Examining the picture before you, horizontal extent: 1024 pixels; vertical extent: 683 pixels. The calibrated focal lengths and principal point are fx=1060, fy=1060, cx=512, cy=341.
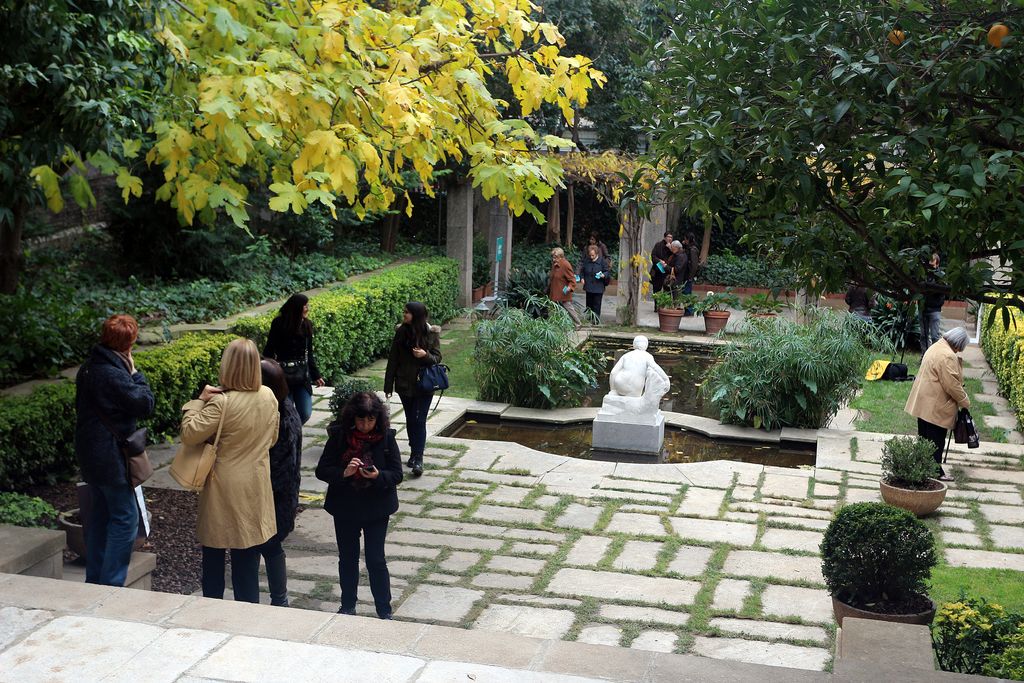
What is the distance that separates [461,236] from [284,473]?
1481 cm

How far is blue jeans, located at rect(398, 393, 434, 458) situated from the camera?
30.7 feet

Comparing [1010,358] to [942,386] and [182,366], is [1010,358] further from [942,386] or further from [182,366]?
[182,366]

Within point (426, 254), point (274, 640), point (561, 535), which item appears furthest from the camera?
point (426, 254)

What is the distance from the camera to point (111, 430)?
19.6 feet

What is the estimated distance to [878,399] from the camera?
13438mm

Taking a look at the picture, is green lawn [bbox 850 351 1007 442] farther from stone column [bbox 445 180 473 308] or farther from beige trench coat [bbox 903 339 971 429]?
stone column [bbox 445 180 473 308]

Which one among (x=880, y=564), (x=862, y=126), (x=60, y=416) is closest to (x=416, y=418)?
(x=60, y=416)

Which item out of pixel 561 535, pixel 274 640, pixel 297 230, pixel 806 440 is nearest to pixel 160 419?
pixel 561 535

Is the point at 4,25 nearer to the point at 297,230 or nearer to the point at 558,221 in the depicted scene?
the point at 297,230

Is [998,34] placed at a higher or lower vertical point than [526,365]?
higher

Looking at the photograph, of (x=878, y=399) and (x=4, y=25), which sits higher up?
(x=4, y=25)

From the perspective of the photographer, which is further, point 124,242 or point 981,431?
point 124,242

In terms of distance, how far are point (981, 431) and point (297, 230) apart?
36.7 feet

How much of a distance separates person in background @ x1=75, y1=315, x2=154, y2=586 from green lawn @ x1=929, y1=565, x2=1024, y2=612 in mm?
4984
